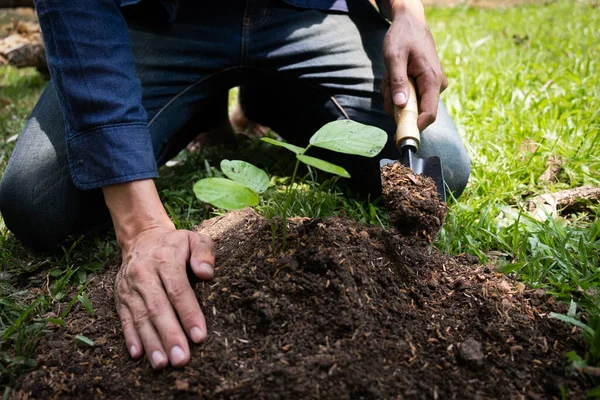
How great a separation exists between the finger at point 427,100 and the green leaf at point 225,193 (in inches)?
26.4

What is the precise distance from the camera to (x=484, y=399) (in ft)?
3.08

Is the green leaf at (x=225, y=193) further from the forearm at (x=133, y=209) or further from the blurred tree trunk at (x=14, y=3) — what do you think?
the blurred tree trunk at (x=14, y=3)

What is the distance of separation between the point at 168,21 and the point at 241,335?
125cm

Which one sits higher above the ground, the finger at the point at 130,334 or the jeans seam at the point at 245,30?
the jeans seam at the point at 245,30

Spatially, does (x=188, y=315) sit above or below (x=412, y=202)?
below

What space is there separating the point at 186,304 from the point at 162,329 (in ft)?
0.24

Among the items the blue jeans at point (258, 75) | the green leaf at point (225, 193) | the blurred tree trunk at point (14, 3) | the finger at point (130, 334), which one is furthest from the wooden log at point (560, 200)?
the blurred tree trunk at point (14, 3)

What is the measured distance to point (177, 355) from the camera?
1014 mm

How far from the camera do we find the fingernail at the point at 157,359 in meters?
1.02

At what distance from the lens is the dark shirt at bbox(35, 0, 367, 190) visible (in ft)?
4.48

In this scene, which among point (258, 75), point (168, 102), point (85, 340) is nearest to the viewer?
point (85, 340)

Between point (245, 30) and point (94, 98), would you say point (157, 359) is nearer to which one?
point (94, 98)

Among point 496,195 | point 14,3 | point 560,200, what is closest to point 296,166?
point 496,195

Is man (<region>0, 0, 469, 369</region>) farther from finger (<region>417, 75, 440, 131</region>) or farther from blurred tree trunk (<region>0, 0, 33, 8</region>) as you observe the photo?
blurred tree trunk (<region>0, 0, 33, 8</region>)
